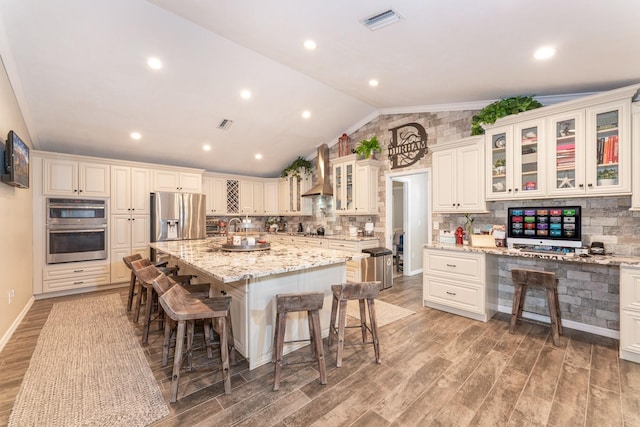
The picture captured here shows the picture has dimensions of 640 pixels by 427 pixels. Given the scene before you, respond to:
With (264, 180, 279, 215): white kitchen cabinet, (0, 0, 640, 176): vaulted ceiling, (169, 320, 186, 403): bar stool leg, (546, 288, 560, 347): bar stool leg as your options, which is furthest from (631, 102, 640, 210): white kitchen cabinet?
(264, 180, 279, 215): white kitchen cabinet

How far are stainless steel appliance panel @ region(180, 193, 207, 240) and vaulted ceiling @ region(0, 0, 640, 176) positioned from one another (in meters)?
1.17

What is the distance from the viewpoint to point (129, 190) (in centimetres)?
512

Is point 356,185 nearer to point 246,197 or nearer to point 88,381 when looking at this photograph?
point 246,197

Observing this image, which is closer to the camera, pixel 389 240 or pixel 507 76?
pixel 507 76

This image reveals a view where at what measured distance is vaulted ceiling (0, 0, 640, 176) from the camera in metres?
2.20

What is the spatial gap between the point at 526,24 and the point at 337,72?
197 centimetres

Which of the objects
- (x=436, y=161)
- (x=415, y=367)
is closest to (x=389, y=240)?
(x=436, y=161)

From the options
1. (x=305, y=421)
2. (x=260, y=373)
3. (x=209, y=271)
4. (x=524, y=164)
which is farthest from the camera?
(x=524, y=164)

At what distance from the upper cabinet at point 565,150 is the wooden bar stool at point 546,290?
2.99 ft

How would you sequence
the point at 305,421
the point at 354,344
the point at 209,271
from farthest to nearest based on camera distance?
the point at 354,344, the point at 209,271, the point at 305,421

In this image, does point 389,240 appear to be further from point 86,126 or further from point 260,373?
point 86,126

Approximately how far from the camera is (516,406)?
1897 millimetres

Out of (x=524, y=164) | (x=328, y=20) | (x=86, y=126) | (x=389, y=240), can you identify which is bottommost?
(x=389, y=240)

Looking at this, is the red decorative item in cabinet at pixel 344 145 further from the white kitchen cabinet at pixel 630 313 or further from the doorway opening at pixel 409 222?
the white kitchen cabinet at pixel 630 313
